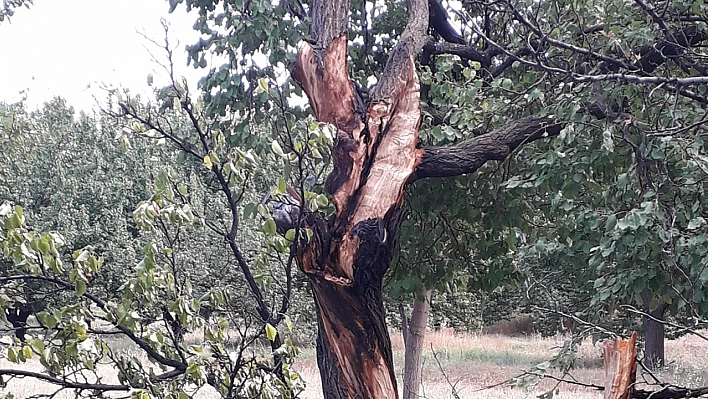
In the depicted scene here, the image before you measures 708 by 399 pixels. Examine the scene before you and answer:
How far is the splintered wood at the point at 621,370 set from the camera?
226cm

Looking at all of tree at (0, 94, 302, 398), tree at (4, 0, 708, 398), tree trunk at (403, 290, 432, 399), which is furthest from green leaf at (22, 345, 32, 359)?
tree trunk at (403, 290, 432, 399)

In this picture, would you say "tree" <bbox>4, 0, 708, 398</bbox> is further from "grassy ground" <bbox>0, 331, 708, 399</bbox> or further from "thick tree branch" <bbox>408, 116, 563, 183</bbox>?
"grassy ground" <bbox>0, 331, 708, 399</bbox>

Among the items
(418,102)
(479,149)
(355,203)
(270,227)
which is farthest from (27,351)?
(479,149)

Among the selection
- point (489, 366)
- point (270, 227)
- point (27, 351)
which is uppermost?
point (270, 227)

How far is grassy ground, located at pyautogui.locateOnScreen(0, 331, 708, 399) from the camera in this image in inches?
401

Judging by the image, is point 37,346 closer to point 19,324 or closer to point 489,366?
point 19,324

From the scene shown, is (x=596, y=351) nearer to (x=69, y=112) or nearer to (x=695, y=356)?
(x=695, y=356)

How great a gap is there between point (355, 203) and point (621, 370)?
1148mm

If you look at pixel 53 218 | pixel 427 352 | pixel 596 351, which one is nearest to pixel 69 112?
pixel 53 218

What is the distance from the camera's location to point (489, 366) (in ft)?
51.5

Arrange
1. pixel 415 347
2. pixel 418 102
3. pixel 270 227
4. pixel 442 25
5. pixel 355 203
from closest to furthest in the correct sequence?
1. pixel 270 227
2. pixel 355 203
3. pixel 418 102
4. pixel 442 25
5. pixel 415 347

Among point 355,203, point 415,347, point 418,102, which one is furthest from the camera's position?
point 415,347

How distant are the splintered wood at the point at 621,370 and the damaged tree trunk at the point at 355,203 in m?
0.90

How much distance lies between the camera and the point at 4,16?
24.9 feet
